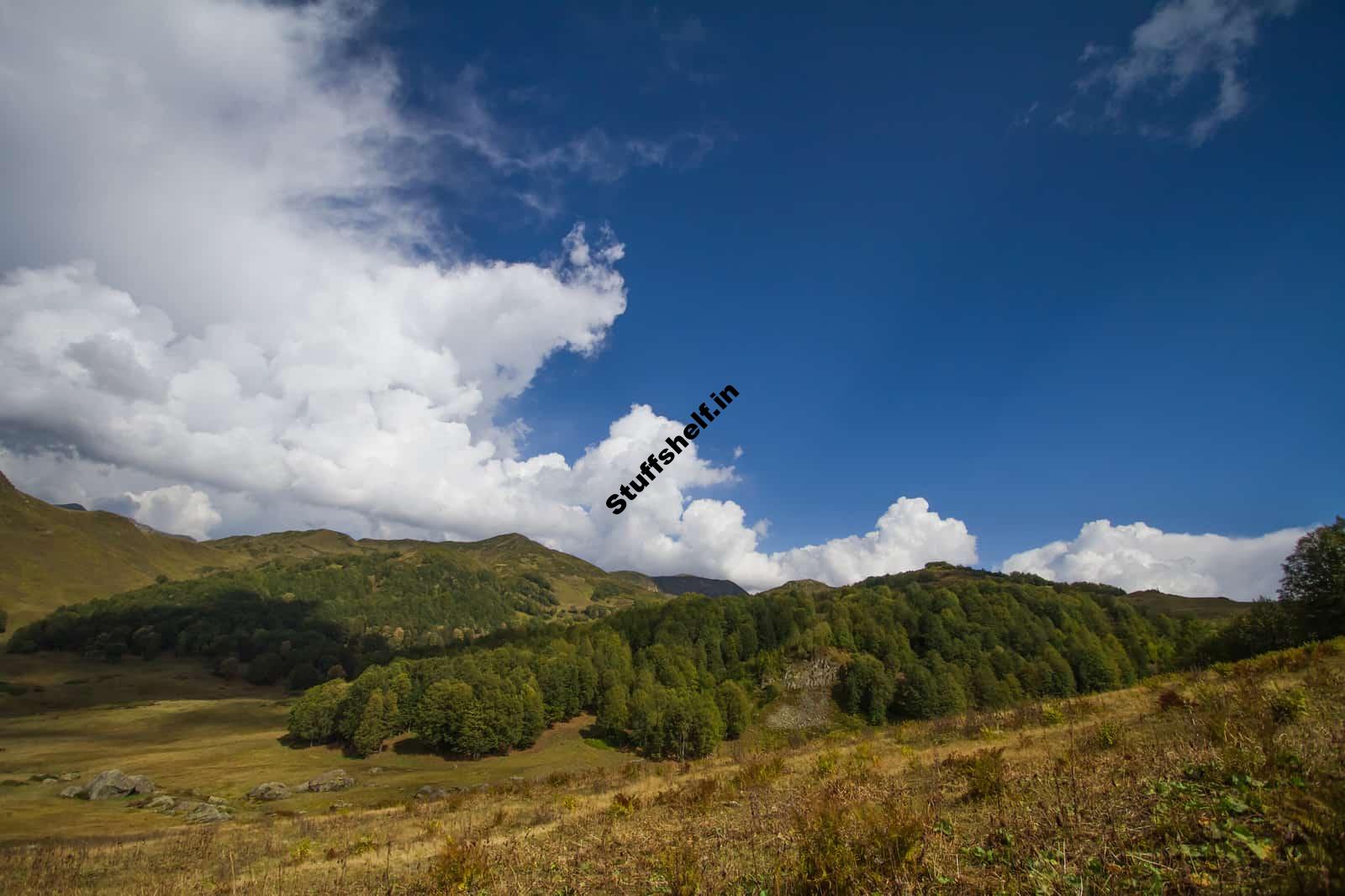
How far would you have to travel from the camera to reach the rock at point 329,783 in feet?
240

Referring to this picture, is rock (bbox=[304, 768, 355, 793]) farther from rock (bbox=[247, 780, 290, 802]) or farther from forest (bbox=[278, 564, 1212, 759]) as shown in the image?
forest (bbox=[278, 564, 1212, 759])

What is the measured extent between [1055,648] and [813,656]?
57347mm

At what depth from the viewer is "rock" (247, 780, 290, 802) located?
66.6m

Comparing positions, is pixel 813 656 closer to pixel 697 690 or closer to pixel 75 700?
pixel 697 690

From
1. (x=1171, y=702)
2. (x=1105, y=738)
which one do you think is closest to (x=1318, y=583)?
(x=1171, y=702)

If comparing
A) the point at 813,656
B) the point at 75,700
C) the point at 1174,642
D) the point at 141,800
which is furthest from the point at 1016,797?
the point at 75,700

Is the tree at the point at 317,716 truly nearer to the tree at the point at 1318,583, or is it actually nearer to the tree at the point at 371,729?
the tree at the point at 371,729

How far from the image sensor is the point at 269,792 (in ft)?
221

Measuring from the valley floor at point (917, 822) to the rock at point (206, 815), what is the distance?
26.2 meters

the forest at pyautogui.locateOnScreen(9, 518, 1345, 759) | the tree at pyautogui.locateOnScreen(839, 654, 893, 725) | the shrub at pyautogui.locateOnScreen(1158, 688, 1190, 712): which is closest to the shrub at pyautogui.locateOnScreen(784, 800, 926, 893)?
the shrub at pyautogui.locateOnScreen(1158, 688, 1190, 712)

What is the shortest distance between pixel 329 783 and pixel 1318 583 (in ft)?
392

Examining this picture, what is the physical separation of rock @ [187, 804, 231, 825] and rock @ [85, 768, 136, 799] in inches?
810

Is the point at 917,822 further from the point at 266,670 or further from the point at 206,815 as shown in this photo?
the point at 266,670

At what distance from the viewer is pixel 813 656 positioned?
124500 mm
